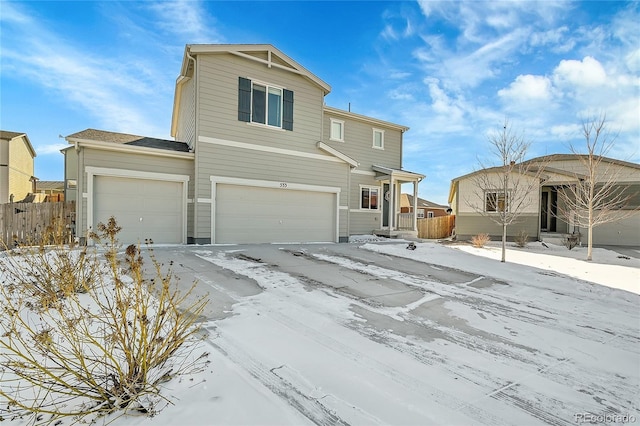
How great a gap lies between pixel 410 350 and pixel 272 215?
8867 mm

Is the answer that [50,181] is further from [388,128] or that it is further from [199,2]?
[388,128]

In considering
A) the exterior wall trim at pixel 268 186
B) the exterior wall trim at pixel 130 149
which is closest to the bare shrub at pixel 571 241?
the exterior wall trim at pixel 268 186

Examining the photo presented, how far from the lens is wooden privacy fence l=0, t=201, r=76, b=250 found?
923 centimetres

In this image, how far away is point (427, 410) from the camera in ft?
7.82

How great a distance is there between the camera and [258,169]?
449 inches

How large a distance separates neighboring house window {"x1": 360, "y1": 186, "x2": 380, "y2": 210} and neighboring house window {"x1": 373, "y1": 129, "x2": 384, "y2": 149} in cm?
240

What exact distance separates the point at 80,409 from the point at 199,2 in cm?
1125

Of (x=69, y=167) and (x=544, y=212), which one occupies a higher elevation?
(x=69, y=167)

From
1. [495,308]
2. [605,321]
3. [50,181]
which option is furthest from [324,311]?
[50,181]

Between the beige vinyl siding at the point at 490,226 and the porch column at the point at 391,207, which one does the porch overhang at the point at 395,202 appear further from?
the beige vinyl siding at the point at 490,226

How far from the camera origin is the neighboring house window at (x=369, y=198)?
1595cm

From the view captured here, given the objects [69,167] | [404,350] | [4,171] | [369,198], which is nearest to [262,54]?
[369,198]

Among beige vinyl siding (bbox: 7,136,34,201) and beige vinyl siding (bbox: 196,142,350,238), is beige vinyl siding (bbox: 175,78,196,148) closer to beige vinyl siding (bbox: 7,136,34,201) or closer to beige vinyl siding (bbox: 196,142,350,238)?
beige vinyl siding (bbox: 196,142,350,238)

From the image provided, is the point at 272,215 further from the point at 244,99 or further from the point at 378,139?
the point at 378,139
